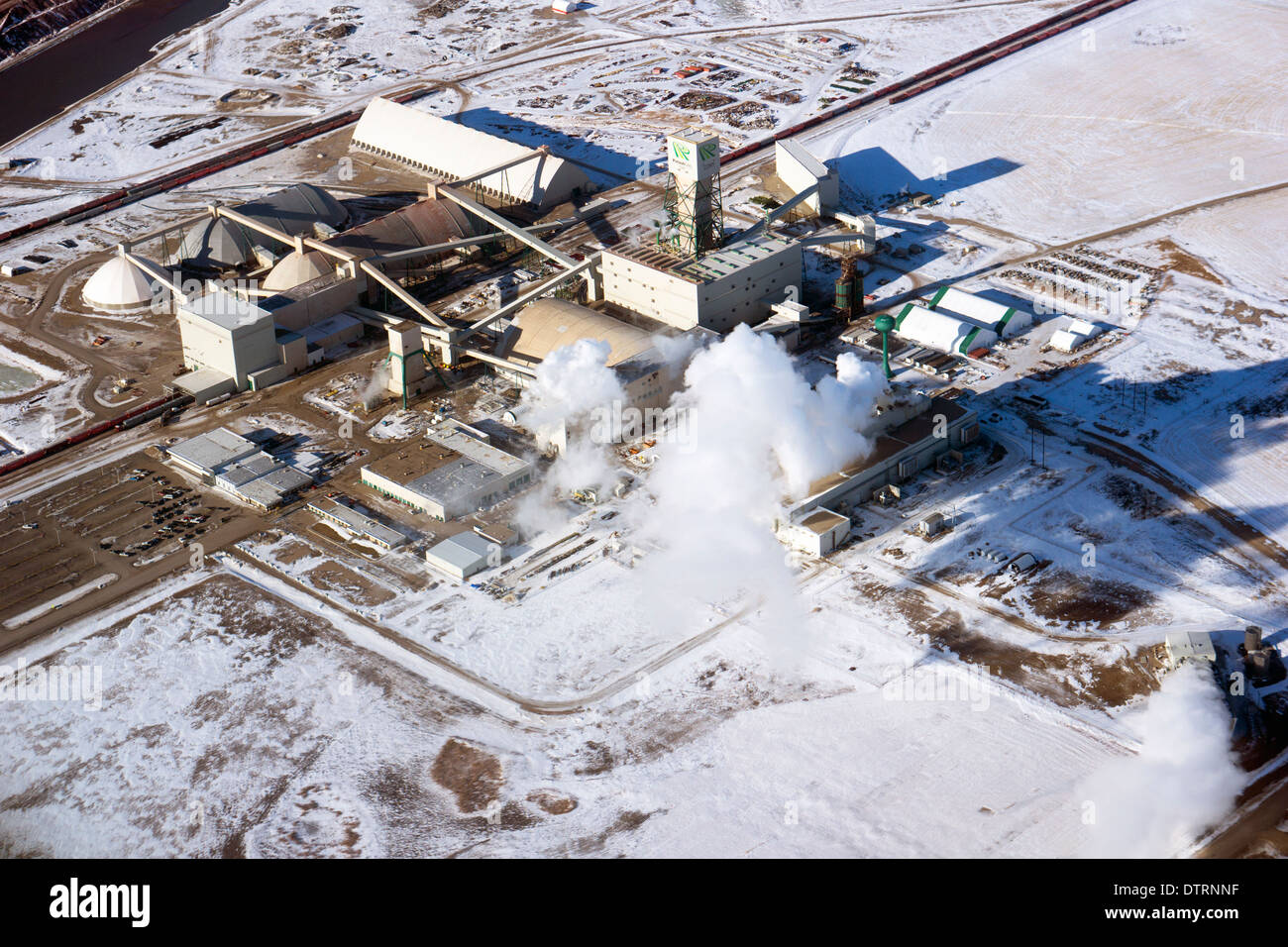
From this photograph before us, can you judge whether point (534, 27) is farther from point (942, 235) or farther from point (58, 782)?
point (58, 782)

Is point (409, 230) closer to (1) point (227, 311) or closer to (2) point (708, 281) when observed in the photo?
(1) point (227, 311)

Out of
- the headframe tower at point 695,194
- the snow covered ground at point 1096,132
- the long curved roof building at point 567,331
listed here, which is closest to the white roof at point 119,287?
the long curved roof building at point 567,331

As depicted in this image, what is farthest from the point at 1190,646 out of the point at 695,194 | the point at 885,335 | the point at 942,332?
the point at 695,194

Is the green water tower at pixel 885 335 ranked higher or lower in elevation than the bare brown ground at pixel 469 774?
higher

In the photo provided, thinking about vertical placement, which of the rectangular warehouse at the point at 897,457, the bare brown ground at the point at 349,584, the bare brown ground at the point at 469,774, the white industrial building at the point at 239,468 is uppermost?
the rectangular warehouse at the point at 897,457

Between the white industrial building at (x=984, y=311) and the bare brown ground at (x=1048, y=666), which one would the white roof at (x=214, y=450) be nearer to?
the bare brown ground at (x=1048, y=666)

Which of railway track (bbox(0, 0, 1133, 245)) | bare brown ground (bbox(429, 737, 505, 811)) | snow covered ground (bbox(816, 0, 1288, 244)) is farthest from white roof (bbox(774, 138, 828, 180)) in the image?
bare brown ground (bbox(429, 737, 505, 811))

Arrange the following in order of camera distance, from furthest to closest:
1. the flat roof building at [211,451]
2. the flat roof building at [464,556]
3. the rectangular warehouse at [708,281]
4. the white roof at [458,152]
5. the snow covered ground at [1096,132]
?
1. the white roof at [458,152]
2. the snow covered ground at [1096,132]
3. the rectangular warehouse at [708,281]
4. the flat roof building at [211,451]
5. the flat roof building at [464,556]
